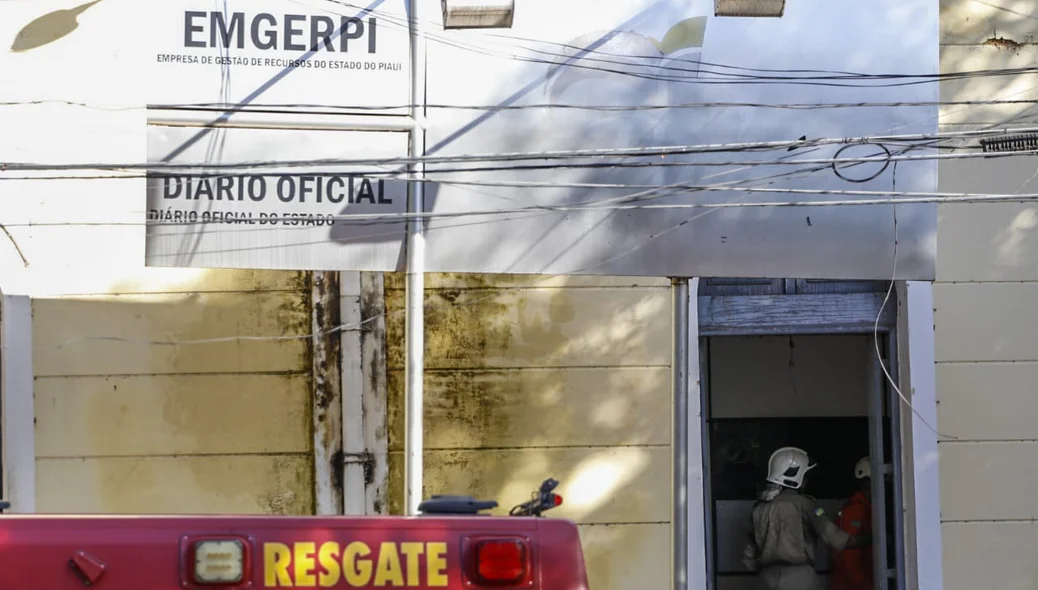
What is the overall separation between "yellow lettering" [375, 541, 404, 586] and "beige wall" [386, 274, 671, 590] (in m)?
4.16

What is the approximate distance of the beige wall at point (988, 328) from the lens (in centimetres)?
774

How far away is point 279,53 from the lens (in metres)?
6.82

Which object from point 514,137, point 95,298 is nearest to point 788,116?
point 514,137

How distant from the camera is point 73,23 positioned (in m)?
7.15

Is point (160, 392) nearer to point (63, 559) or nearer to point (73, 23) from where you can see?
Result: point (73, 23)

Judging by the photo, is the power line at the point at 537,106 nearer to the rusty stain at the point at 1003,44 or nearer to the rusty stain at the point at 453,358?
the rusty stain at the point at 1003,44

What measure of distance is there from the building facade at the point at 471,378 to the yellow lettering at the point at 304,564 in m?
4.16

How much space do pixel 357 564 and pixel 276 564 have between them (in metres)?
0.27

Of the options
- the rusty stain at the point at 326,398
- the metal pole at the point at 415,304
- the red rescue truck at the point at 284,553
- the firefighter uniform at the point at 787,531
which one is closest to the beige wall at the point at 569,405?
the rusty stain at the point at 326,398

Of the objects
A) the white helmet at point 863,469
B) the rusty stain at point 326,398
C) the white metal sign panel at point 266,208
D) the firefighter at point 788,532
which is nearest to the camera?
the white metal sign panel at point 266,208

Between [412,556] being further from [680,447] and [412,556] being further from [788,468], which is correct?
[788,468]

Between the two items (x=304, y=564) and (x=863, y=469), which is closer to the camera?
(x=304, y=564)

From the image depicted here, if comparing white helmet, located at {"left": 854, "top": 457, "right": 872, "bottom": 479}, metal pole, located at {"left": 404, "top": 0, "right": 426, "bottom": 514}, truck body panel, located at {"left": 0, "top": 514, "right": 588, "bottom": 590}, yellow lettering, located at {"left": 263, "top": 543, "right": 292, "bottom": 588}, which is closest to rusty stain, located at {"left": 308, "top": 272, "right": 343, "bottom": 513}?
metal pole, located at {"left": 404, "top": 0, "right": 426, "bottom": 514}

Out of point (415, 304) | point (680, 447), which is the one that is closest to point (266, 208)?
point (415, 304)
